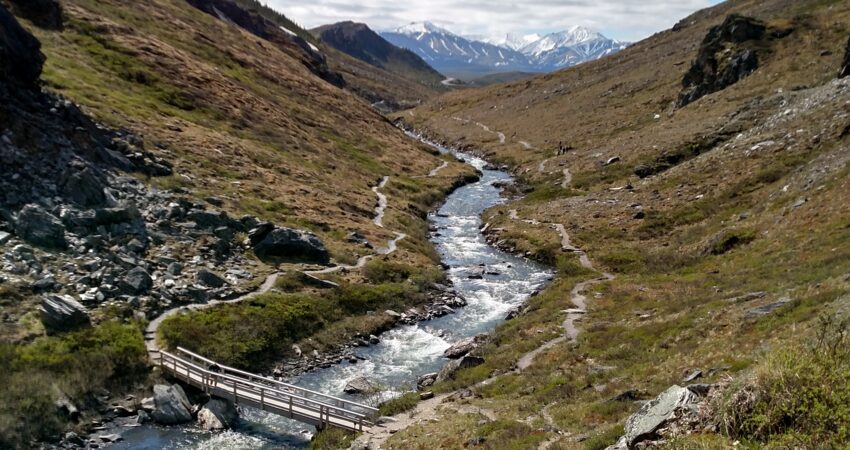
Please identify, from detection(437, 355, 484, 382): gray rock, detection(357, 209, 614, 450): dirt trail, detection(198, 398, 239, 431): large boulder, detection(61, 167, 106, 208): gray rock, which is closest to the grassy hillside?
detection(357, 209, 614, 450): dirt trail

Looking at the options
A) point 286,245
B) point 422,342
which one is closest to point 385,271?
point 286,245

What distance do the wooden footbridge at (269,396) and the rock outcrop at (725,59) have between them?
290ft

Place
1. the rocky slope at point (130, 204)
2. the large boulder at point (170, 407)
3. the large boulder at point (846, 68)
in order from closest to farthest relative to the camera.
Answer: the large boulder at point (170, 407)
the rocky slope at point (130, 204)
the large boulder at point (846, 68)

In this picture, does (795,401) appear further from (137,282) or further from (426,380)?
(137,282)

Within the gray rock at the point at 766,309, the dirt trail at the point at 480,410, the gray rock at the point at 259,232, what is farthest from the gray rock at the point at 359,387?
the gray rock at the point at 259,232

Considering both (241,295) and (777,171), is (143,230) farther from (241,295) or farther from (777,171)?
(777,171)

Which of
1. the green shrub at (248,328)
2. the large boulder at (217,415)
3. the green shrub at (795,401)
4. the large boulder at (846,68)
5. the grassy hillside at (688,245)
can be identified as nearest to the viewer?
the green shrub at (795,401)

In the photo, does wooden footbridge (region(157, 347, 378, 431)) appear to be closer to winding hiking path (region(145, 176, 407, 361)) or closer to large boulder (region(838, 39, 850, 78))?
winding hiking path (region(145, 176, 407, 361))

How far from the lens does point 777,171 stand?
53906mm

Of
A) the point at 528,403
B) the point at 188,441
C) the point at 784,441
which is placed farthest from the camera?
the point at 188,441

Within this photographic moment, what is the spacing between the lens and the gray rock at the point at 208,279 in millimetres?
42156

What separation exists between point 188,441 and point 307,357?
11.5 metres

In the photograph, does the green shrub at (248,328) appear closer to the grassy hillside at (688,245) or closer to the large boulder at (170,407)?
the large boulder at (170,407)

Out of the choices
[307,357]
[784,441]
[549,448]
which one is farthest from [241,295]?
[784,441]
